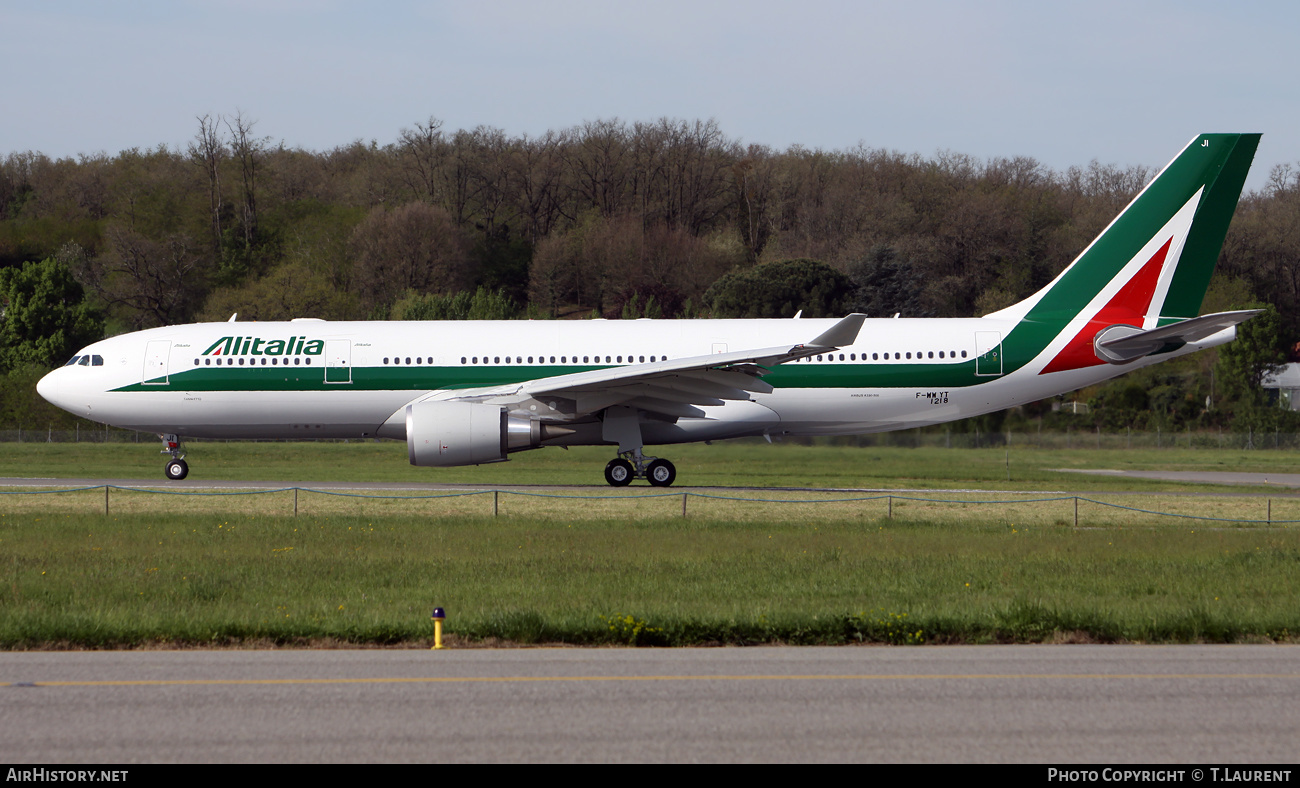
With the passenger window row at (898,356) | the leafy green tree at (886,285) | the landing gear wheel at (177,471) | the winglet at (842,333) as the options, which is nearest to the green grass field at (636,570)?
the winglet at (842,333)

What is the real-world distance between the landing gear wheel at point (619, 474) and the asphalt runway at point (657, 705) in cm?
1724

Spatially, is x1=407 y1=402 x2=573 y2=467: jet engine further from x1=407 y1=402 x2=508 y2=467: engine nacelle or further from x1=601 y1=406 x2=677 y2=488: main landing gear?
x1=601 y1=406 x2=677 y2=488: main landing gear

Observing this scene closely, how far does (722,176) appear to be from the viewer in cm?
9462

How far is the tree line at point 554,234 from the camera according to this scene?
2726 inches

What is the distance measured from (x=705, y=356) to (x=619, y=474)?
134 inches

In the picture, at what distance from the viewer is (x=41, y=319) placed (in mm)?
63938

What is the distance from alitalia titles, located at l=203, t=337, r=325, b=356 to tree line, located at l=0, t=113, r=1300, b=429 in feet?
108

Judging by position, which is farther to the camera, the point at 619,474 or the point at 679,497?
the point at 619,474

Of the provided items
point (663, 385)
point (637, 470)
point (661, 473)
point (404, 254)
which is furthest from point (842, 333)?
point (404, 254)

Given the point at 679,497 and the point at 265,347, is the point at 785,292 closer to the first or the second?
the point at 265,347

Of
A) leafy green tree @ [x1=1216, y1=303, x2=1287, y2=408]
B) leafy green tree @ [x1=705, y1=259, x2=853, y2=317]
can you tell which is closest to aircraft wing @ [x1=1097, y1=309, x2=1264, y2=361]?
leafy green tree @ [x1=1216, y1=303, x2=1287, y2=408]

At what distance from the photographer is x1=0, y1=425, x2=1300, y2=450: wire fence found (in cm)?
3177

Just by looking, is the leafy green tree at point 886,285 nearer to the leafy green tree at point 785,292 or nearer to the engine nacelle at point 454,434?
the leafy green tree at point 785,292
